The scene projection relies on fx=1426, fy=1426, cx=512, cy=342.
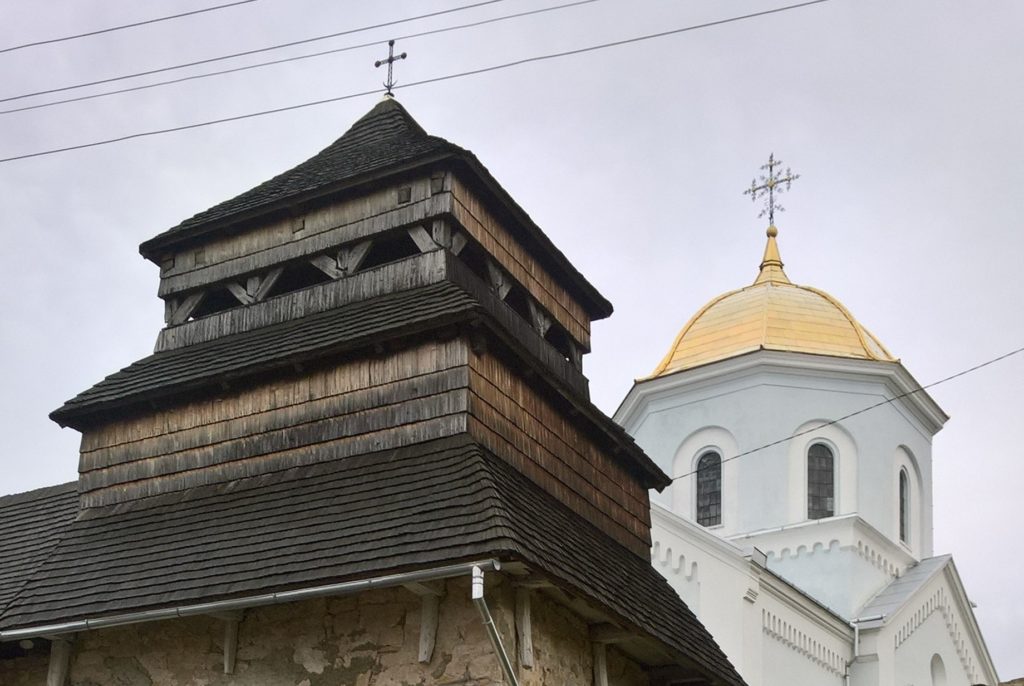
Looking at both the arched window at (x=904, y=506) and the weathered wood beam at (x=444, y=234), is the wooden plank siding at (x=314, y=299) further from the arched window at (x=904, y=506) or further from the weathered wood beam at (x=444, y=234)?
the arched window at (x=904, y=506)

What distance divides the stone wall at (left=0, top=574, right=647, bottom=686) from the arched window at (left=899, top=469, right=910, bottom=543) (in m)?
17.1

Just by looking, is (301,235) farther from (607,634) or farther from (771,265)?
(771,265)

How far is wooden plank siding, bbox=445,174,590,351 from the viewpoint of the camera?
14269 mm

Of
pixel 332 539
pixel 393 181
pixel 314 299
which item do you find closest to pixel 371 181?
pixel 393 181

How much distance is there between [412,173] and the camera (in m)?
14.2

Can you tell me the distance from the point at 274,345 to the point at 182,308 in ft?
7.02

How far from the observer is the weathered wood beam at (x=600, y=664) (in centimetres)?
1258

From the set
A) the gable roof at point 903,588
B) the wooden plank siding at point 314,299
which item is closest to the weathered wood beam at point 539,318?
the wooden plank siding at point 314,299

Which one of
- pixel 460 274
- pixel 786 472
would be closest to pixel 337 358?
pixel 460 274

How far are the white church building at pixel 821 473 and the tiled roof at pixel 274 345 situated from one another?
1186 cm

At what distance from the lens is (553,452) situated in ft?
45.7

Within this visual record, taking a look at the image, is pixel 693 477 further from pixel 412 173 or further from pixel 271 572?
pixel 271 572

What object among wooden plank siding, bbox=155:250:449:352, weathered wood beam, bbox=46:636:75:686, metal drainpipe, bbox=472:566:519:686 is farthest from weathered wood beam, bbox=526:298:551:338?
weathered wood beam, bbox=46:636:75:686

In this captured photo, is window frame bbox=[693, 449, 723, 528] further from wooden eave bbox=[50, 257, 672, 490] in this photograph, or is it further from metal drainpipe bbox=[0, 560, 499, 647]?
metal drainpipe bbox=[0, 560, 499, 647]
